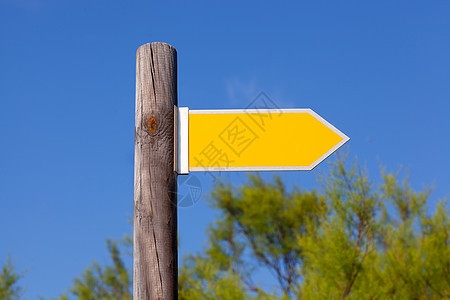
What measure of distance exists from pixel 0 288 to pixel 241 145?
37.8 ft

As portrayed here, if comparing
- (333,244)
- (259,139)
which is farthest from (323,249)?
(259,139)

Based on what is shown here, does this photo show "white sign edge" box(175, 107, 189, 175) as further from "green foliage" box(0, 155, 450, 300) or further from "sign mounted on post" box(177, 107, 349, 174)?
"green foliage" box(0, 155, 450, 300)

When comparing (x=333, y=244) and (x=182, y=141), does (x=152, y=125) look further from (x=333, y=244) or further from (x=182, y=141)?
(x=333, y=244)

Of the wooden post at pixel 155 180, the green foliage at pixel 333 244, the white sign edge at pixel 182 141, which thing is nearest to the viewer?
the wooden post at pixel 155 180

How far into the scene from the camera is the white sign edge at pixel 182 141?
2158 millimetres

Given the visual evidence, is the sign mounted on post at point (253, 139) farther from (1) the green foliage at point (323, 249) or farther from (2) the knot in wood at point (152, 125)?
(1) the green foliage at point (323, 249)

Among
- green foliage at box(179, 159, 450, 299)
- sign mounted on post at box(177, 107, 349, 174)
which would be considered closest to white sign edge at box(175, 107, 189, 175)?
sign mounted on post at box(177, 107, 349, 174)

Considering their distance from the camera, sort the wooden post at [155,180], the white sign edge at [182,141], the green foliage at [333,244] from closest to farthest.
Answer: the wooden post at [155,180] < the white sign edge at [182,141] < the green foliage at [333,244]

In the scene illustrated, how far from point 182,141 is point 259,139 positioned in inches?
13.8

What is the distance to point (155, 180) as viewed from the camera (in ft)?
6.90

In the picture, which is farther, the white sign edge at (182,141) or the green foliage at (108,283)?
the green foliage at (108,283)

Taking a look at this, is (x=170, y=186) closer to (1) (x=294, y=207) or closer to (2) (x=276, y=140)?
(2) (x=276, y=140)

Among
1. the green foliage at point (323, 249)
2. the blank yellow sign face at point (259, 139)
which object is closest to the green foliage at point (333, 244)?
the green foliage at point (323, 249)

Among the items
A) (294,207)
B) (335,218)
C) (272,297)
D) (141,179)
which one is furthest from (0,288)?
(141,179)
